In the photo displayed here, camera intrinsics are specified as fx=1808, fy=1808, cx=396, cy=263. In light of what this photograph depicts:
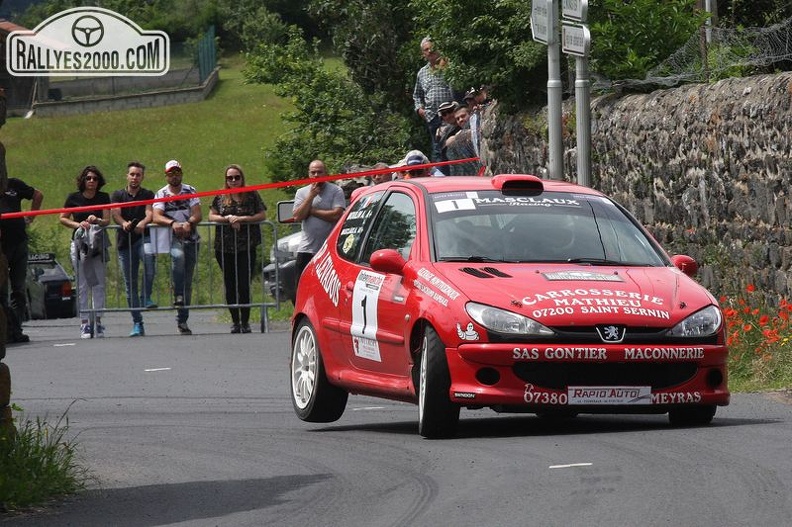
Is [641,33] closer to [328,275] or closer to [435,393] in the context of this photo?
[328,275]

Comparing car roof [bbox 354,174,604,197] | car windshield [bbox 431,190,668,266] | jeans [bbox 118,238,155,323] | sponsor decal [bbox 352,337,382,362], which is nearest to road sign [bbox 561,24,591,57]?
car roof [bbox 354,174,604,197]

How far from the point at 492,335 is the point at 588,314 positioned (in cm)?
52

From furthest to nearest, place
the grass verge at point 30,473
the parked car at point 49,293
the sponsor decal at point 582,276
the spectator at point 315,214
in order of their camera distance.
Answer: the parked car at point 49,293
the spectator at point 315,214
the sponsor decal at point 582,276
the grass verge at point 30,473

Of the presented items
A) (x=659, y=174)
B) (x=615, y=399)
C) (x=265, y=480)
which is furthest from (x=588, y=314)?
(x=659, y=174)

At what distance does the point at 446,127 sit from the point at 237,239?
136 inches

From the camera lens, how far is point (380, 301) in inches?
420

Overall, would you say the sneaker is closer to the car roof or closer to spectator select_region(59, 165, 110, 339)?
spectator select_region(59, 165, 110, 339)

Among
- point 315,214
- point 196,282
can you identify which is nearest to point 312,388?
point 315,214

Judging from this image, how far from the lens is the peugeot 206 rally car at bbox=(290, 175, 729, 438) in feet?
31.6

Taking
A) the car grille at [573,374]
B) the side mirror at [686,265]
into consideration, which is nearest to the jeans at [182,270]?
the side mirror at [686,265]

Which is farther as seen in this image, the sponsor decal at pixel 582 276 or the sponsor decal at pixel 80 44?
the sponsor decal at pixel 80 44

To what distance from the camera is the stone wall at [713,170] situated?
14359 millimetres

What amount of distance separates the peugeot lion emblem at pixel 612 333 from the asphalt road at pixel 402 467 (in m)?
0.53

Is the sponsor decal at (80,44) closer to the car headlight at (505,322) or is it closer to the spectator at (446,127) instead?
the spectator at (446,127)
